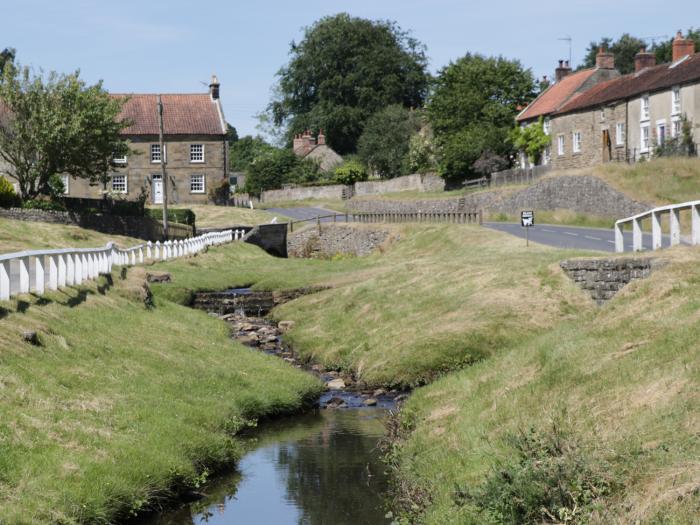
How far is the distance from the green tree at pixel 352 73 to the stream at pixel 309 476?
103880 mm

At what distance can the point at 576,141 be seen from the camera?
76.9 metres

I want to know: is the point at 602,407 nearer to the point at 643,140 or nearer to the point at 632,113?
the point at 643,140

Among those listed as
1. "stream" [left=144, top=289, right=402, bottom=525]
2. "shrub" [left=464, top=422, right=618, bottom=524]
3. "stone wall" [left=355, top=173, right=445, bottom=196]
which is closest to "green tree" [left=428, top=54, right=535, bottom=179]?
"stone wall" [left=355, top=173, right=445, bottom=196]

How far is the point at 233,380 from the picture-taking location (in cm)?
2266

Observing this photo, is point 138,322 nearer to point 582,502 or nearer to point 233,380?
point 233,380

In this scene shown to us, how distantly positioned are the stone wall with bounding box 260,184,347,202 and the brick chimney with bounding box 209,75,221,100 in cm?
1623

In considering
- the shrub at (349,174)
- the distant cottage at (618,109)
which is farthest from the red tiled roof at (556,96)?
the shrub at (349,174)

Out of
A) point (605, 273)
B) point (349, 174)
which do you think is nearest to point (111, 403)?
point (605, 273)

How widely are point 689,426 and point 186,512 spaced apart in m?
6.78

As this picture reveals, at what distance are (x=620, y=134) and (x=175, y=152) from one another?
132 ft

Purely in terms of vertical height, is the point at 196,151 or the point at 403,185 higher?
the point at 196,151

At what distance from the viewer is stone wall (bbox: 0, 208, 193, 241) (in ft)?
200

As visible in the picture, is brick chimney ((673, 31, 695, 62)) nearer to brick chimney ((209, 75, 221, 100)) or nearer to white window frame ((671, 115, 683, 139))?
white window frame ((671, 115, 683, 139))

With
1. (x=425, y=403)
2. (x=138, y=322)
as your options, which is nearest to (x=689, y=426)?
(x=425, y=403)
